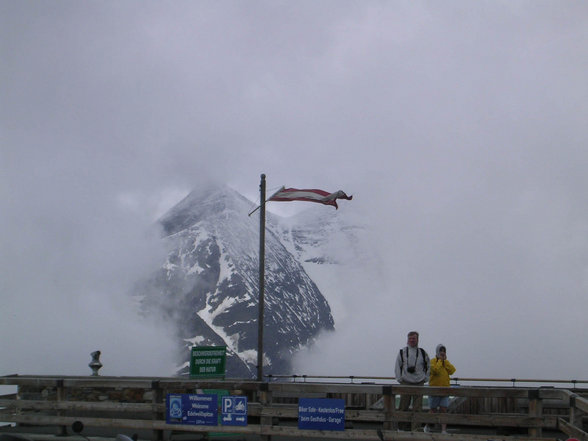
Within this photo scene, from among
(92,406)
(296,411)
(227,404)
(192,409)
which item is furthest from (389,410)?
(92,406)

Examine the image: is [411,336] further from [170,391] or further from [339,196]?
[339,196]

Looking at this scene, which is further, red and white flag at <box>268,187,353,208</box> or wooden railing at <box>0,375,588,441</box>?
red and white flag at <box>268,187,353,208</box>

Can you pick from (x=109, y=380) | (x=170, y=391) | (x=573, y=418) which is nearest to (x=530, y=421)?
(x=573, y=418)

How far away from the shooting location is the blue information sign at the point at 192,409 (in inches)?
492

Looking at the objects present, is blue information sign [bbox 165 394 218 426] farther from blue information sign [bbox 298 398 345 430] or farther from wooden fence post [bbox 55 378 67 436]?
wooden fence post [bbox 55 378 67 436]

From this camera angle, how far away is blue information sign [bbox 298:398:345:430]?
1162cm

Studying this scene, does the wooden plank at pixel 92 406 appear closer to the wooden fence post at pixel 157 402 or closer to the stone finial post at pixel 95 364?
the wooden fence post at pixel 157 402

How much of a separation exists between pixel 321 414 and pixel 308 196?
38.9 feet

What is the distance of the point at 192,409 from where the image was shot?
12.7 meters

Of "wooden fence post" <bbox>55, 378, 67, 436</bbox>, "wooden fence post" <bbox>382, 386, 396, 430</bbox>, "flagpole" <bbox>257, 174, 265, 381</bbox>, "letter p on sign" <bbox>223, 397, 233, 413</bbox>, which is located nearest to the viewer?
"wooden fence post" <bbox>382, 386, 396, 430</bbox>

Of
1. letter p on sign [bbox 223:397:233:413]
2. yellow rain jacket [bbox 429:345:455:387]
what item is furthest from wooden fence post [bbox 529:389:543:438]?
letter p on sign [bbox 223:397:233:413]

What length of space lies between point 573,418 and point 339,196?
13.6 meters

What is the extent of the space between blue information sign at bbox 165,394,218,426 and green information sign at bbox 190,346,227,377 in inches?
132

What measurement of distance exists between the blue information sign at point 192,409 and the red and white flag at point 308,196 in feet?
34.7
